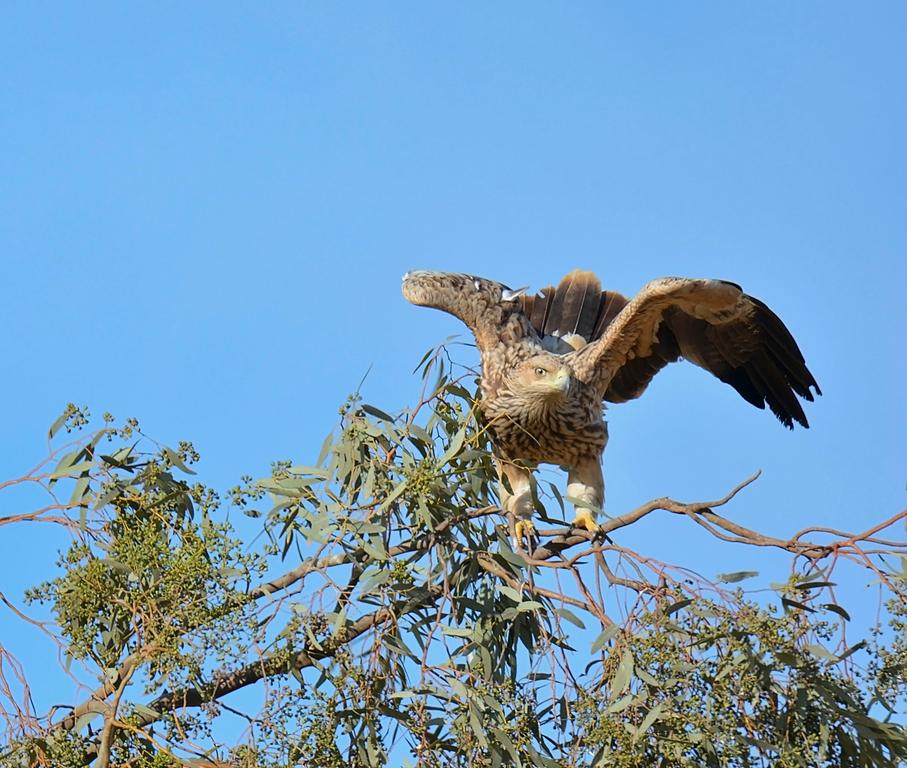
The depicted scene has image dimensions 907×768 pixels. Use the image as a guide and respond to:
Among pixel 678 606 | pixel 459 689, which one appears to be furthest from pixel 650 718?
pixel 459 689

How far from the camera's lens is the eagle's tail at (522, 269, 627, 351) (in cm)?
643

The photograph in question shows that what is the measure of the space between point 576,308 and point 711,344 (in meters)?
0.90

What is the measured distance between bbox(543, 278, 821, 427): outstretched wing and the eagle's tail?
21.8 inches

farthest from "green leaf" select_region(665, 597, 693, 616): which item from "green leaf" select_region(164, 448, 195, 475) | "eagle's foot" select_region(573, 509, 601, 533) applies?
"eagle's foot" select_region(573, 509, 601, 533)

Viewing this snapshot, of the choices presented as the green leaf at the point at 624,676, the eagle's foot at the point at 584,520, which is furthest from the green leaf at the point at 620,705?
the eagle's foot at the point at 584,520

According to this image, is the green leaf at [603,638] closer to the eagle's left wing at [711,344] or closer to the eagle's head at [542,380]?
the eagle's head at [542,380]

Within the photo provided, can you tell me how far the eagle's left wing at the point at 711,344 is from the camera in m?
5.48

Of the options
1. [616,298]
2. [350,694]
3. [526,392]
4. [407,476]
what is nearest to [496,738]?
[350,694]

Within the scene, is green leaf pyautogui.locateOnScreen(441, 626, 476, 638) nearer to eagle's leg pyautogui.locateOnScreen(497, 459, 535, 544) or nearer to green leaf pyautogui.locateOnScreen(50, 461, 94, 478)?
green leaf pyautogui.locateOnScreen(50, 461, 94, 478)

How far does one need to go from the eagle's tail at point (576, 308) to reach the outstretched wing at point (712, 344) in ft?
1.81

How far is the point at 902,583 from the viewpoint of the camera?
3365 mm

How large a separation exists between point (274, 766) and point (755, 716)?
1216mm

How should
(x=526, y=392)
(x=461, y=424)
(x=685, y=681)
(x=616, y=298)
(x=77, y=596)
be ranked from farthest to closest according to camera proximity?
(x=616, y=298) → (x=526, y=392) → (x=461, y=424) → (x=77, y=596) → (x=685, y=681)

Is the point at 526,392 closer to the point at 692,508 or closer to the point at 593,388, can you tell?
the point at 593,388
